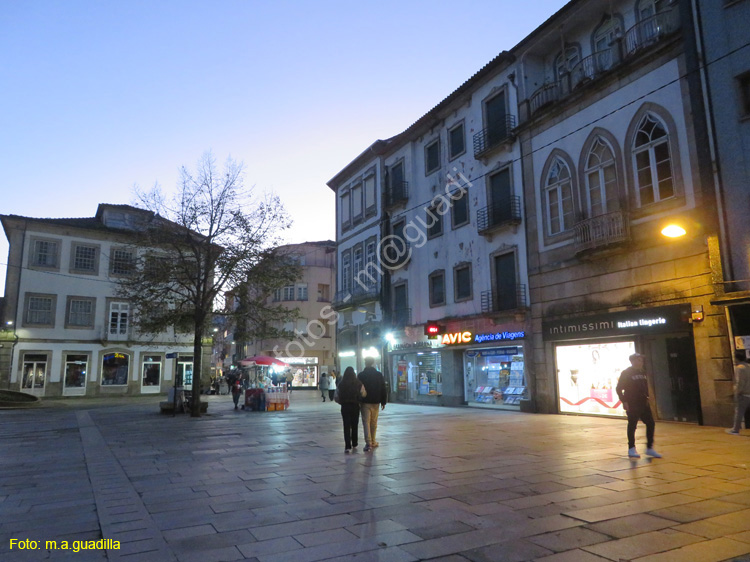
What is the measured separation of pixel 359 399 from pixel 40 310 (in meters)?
32.4

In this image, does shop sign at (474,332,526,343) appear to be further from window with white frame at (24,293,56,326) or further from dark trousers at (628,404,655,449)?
window with white frame at (24,293,56,326)

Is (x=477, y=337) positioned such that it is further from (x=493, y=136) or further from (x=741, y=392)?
(x=741, y=392)

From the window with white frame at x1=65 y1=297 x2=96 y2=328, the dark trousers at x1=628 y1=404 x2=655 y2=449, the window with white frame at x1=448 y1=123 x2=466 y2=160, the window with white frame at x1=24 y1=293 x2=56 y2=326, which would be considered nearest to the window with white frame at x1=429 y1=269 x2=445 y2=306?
the window with white frame at x1=448 y1=123 x2=466 y2=160

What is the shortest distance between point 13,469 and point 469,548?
809cm

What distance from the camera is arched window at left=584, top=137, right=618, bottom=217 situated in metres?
16.5

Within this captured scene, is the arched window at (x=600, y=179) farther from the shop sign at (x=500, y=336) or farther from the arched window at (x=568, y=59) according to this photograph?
the shop sign at (x=500, y=336)

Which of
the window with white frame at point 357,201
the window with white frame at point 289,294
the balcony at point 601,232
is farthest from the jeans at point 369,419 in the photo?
the window with white frame at point 289,294

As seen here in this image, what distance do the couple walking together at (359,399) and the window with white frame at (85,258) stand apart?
32.6 m

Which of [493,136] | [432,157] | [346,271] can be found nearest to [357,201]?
[346,271]

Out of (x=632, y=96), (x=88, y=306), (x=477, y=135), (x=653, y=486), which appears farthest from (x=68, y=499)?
(x=88, y=306)

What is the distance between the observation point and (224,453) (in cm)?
1052

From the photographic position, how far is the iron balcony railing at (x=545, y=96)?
62.9 ft

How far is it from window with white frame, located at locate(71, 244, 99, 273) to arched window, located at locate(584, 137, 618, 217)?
32864mm

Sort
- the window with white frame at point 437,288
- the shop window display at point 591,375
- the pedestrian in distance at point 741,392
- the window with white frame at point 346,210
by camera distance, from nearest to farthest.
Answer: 1. the pedestrian in distance at point 741,392
2. the shop window display at point 591,375
3. the window with white frame at point 437,288
4. the window with white frame at point 346,210
